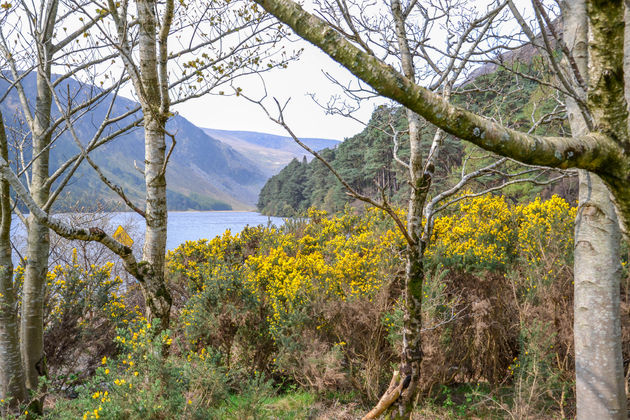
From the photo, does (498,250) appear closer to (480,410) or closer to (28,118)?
(480,410)

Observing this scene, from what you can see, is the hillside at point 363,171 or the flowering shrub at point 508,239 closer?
the flowering shrub at point 508,239

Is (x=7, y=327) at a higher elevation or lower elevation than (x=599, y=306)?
lower

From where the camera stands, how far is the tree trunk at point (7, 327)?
3.52m

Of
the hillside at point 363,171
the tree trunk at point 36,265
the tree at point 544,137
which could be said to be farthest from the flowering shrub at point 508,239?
the tree trunk at point 36,265

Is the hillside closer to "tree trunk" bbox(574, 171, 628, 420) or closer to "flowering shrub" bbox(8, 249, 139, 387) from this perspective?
"flowering shrub" bbox(8, 249, 139, 387)

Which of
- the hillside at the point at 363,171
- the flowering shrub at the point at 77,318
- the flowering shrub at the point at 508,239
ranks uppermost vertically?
the hillside at the point at 363,171

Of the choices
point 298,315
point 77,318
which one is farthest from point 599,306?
point 77,318

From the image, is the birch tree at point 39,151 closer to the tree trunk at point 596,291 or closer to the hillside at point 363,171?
the tree trunk at point 596,291

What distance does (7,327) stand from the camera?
359 cm

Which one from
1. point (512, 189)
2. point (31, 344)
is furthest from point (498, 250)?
point (512, 189)

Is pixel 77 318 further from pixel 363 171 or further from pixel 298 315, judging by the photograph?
pixel 363 171

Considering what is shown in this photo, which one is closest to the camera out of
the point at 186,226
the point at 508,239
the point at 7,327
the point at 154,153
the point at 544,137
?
the point at 544,137

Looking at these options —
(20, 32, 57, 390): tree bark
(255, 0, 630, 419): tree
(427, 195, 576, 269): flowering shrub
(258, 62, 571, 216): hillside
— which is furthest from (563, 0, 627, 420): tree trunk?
(258, 62, 571, 216): hillside

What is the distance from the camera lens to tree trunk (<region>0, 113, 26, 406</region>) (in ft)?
11.6
